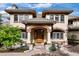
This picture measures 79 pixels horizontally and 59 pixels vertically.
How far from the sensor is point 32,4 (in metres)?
5.36

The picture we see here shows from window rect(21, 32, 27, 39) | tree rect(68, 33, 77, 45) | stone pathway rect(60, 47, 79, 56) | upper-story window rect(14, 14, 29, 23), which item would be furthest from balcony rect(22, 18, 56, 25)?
stone pathway rect(60, 47, 79, 56)

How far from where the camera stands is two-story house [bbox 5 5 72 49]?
213 inches

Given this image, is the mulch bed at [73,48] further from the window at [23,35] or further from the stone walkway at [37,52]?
the window at [23,35]

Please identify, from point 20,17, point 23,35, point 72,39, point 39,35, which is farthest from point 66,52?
point 20,17

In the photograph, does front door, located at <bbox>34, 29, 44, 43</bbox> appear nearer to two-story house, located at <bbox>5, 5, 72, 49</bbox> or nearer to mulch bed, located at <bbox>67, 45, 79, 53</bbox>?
two-story house, located at <bbox>5, 5, 72, 49</bbox>

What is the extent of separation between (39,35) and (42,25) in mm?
182

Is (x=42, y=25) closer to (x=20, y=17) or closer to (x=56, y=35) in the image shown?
(x=56, y=35)

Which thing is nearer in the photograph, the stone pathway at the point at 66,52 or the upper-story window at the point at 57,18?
the stone pathway at the point at 66,52

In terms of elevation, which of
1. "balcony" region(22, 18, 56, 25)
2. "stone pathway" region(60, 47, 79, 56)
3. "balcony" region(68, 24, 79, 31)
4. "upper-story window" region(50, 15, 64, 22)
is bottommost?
"stone pathway" region(60, 47, 79, 56)

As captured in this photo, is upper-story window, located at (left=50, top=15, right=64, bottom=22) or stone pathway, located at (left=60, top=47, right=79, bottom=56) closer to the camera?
stone pathway, located at (left=60, top=47, right=79, bottom=56)

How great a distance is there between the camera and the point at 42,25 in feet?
17.7

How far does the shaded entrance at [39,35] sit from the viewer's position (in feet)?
17.7

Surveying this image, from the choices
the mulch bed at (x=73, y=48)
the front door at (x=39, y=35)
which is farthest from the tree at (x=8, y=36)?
the mulch bed at (x=73, y=48)

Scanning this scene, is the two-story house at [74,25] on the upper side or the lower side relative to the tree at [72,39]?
upper
